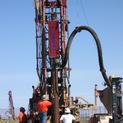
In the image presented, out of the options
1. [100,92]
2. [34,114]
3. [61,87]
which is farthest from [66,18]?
[100,92]

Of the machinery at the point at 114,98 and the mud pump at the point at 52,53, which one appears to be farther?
the mud pump at the point at 52,53

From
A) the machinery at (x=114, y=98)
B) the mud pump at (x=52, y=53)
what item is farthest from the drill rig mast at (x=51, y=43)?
the machinery at (x=114, y=98)

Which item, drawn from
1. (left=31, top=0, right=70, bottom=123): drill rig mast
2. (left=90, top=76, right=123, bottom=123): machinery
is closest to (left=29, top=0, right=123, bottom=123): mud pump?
(left=31, top=0, right=70, bottom=123): drill rig mast

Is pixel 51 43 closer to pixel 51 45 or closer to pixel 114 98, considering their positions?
pixel 51 45

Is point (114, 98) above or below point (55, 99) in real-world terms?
below

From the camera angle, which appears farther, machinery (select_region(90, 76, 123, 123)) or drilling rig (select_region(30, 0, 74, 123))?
drilling rig (select_region(30, 0, 74, 123))

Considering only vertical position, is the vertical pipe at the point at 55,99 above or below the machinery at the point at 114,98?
above

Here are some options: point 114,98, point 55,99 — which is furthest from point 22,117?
point 114,98

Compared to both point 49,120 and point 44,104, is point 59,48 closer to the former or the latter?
point 49,120

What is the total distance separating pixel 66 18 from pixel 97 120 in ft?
45.6

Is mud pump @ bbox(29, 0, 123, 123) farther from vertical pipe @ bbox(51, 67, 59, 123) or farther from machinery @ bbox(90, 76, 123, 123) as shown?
machinery @ bbox(90, 76, 123, 123)

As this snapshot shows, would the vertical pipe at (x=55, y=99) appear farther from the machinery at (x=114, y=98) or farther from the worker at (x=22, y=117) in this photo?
the machinery at (x=114, y=98)

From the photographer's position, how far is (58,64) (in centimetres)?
3042

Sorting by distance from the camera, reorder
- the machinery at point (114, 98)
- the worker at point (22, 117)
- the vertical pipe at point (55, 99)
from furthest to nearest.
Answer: the worker at point (22, 117), the vertical pipe at point (55, 99), the machinery at point (114, 98)
